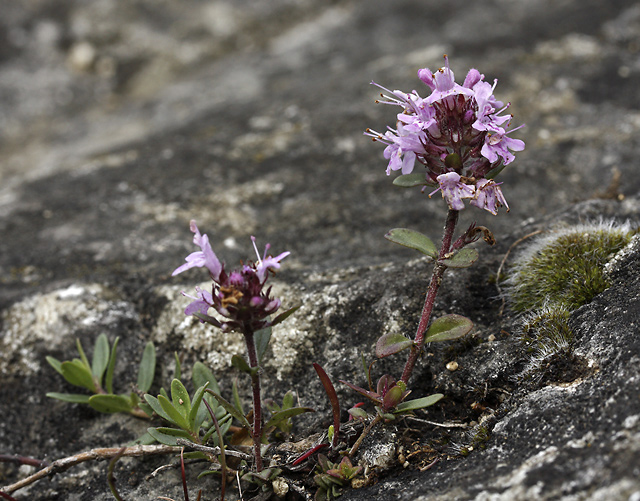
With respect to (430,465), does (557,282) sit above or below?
above

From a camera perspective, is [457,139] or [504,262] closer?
[457,139]

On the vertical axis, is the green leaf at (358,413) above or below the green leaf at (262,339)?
below

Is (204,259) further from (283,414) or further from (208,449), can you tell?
(208,449)

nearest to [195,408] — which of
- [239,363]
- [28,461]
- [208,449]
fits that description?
[208,449]

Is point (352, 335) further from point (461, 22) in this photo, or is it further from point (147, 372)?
point (461, 22)

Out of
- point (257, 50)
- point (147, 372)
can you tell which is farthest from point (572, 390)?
point (257, 50)

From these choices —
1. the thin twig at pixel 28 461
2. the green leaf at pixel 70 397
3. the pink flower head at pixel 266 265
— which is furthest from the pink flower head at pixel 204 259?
the thin twig at pixel 28 461

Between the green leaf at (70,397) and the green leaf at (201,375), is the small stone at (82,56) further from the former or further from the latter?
the green leaf at (201,375)
